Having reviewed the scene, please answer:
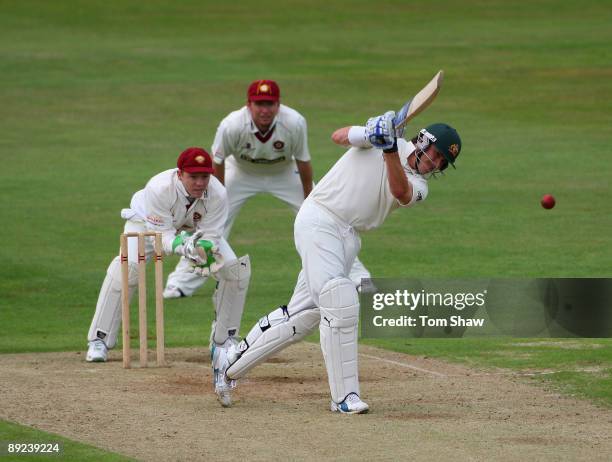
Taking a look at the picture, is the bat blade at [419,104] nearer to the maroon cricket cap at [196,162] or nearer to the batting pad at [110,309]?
the maroon cricket cap at [196,162]

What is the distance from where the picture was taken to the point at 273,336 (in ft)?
24.1

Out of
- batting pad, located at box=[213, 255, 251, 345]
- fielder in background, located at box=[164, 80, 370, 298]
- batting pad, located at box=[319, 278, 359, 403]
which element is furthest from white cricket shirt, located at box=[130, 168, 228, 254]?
fielder in background, located at box=[164, 80, 370, 298]

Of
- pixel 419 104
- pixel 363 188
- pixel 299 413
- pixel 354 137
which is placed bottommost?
pixel 299 413

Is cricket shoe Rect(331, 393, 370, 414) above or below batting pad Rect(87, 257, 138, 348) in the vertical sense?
below

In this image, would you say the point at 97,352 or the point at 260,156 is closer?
the point at 97,352

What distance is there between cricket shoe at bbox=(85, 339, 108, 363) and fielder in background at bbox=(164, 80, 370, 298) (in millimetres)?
2115

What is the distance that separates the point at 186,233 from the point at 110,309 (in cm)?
81

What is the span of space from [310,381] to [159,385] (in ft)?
2.98

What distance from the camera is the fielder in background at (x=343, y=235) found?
701cm

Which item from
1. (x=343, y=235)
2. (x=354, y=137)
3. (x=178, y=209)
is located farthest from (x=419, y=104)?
(x=178, y=209)

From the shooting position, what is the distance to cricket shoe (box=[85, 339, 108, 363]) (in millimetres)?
8695

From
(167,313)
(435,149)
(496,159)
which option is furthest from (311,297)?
(496,159)

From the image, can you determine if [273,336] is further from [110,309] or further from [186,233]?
[110,309]

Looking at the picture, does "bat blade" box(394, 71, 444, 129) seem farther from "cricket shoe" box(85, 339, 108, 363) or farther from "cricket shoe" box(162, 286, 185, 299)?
"cricket shoe" box(162, 286, 185, 299)
